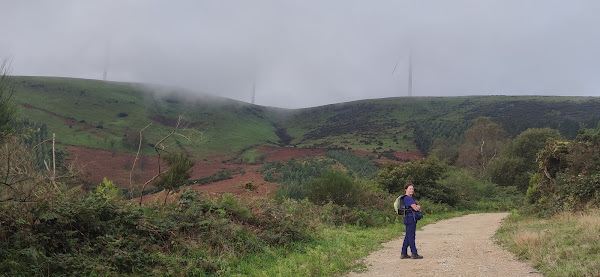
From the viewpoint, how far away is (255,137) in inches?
3720

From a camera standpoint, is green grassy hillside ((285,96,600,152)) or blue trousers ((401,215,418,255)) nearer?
blue trousers ((401,215,418,255))

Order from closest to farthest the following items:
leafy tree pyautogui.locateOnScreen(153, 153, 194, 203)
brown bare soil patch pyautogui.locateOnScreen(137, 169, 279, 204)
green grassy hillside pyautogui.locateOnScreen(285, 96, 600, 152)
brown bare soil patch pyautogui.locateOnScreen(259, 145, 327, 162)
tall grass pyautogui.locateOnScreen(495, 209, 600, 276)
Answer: tall grass pyautogui.locateOnScreen(495, 209, 600, 276) < brown bare soil patch pyautogui.locateOnScreen(137, 169, 279, 204) < leafy tree pyautogui.locateOnScreen(153, 153, 194, 203) < brown bare soil patch pyautogui.locateOnScreen(259, 145, 327, 162) < green grassy hillside pyautogui.locateOnScreen(285, 96, 600, 152)

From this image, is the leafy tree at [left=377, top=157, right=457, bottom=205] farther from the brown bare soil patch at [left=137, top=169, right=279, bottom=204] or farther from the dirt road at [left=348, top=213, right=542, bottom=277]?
the dirt road at [left=348, top=213, right=542, bottom=277]

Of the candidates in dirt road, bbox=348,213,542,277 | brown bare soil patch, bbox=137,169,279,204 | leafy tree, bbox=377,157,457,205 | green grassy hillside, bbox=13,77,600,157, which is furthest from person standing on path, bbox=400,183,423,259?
green grassy hillside, bbox=13,77,600,157

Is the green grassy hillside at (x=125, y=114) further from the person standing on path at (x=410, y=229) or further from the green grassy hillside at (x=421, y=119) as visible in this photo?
the person standing on path at (x=410, y=229)

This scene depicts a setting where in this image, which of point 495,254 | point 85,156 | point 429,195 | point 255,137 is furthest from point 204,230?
point 255,137

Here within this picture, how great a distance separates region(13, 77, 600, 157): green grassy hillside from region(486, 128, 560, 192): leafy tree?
29536 mm

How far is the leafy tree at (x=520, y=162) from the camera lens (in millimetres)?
39406

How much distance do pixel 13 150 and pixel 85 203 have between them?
1511mm

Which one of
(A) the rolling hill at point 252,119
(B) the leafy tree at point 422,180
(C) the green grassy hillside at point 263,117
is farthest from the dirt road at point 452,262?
(C) the green grassy hillside at point 263,117

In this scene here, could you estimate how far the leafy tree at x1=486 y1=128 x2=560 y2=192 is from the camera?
39406mm

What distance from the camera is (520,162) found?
1563 inches

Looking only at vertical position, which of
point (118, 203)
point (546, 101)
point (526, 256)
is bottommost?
point (526, 256)

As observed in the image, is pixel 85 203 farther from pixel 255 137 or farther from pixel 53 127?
pixel 255 137
